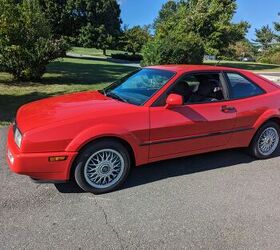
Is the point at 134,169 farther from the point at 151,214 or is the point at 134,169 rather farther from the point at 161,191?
the point at 151,214

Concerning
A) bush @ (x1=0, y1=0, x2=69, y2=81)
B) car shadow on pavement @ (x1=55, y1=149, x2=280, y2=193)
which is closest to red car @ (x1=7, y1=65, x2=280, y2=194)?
car shadow on pavement @ (x1=55, y1=149, x2=280, y2=193)

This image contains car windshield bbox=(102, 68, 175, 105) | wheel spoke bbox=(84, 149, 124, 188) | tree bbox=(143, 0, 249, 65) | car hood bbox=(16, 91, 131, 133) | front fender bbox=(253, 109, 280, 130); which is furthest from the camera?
tree bbox=(143, 0, 249, 65)

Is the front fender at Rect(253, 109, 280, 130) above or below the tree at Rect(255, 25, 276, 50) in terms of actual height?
below

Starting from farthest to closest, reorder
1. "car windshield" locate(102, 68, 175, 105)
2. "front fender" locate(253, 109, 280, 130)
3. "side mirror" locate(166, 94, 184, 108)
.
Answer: "front fender" locate(253, 109, 280, 130) < "car windshield" locate(102, 68, 175, 105) < "side mirror" locate(166, 94, 184, 108)

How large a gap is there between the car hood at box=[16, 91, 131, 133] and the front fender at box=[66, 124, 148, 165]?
19 cm

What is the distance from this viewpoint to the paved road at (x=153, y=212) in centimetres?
342

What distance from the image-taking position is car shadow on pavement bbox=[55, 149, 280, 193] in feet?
15.3

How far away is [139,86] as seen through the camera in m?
5.10

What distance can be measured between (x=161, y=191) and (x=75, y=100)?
162 centimetres

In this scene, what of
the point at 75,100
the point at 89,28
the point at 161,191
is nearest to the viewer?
the point at 161,191

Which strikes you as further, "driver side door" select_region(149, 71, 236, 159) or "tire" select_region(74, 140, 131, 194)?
"driver side door" select_region(149, 71, 236, 159)

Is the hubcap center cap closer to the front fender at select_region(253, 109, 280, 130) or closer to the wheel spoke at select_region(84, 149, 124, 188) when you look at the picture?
the wheel spoke at select_region(84, 149, 124, 188)

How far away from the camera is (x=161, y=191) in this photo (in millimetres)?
4457

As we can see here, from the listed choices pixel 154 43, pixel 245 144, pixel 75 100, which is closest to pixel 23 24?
pixel 154 43
